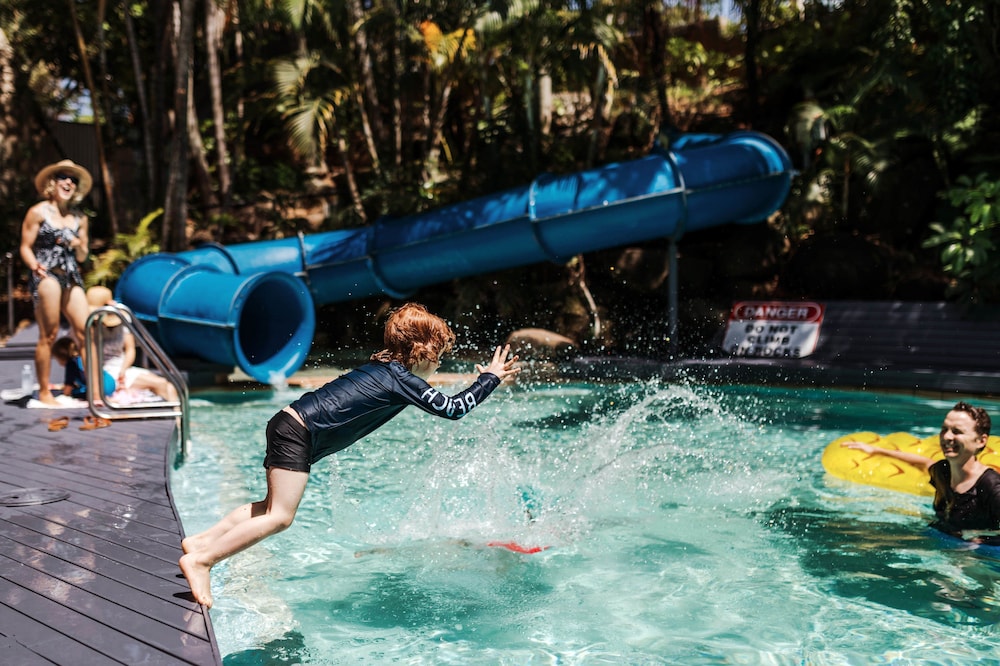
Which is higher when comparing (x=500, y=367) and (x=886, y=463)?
(x=500, y=367)

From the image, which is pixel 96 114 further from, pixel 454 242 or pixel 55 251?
pixel 55 251

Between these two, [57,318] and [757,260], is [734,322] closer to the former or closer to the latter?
[757,260]

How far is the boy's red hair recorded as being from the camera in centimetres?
352

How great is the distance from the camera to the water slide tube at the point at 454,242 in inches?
412

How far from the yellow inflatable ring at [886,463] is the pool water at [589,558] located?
0.10m

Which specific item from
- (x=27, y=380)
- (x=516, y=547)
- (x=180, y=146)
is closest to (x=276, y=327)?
(x=27, y=380)

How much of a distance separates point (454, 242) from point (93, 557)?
28.0 feet

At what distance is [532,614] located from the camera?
3996 millimetres

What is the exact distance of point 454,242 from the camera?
11.8 meters

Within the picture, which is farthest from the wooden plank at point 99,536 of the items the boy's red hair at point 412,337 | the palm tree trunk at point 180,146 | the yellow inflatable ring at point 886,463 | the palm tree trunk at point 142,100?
the palm tree trunk at point 142,100

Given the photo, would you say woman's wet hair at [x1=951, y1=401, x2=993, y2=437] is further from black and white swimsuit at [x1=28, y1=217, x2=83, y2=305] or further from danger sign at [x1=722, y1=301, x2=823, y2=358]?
danger sign at [x1=722, y1=301, x2=823, y2=358]

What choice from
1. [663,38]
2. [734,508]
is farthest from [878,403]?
[663,38]

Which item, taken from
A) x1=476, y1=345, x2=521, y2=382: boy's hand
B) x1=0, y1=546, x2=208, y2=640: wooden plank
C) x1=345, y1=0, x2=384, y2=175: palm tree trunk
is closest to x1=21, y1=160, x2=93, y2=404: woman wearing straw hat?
x1=0, y1=546, x2=208, y2=640: wooden plank

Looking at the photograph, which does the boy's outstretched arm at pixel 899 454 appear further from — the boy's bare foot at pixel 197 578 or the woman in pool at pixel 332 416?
the boy's bare foot at pixel 197 578
